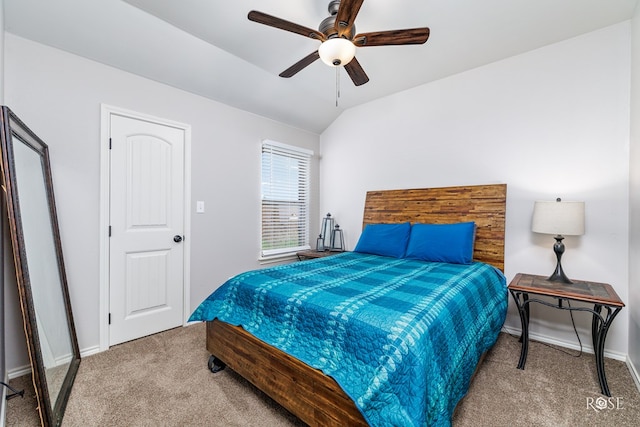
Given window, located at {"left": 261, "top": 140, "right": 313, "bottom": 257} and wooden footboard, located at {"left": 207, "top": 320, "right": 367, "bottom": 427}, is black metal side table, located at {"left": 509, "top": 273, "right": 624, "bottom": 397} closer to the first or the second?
wooden footboard, located at {"left": 207, "top": 320, "right": 367, "bottom": 427}

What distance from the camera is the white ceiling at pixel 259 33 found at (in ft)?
6.56

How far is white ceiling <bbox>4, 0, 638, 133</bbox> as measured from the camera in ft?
6.56

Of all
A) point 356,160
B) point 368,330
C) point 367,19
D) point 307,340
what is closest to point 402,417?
point 368,330

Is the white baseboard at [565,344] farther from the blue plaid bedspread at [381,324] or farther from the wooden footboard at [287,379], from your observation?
the wooden footboard at [287,379]

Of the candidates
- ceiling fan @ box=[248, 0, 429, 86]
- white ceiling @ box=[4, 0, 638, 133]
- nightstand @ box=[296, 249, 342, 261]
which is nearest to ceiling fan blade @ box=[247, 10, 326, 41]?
ceiling fan @ box=[248, 0, 429, 86]

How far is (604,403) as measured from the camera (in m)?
1.69

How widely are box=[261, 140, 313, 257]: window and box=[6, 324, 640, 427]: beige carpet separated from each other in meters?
1.73

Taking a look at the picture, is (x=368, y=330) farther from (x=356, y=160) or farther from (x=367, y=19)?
(x=356, y=160)

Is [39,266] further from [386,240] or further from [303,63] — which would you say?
[386,240]

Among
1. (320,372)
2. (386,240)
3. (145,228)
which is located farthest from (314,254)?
(320,372)

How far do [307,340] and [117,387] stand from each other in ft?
4.71

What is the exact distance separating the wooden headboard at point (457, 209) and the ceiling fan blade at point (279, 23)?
2.09 m

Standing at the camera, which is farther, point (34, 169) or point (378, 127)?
point (378, 127)

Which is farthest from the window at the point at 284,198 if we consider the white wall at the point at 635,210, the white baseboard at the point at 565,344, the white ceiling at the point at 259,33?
the white wall at the point at 635,210
